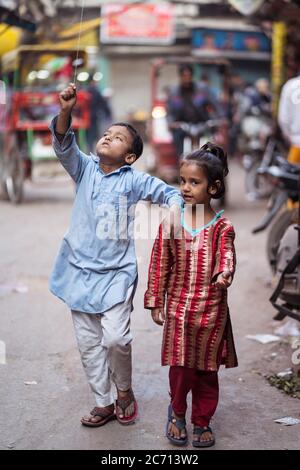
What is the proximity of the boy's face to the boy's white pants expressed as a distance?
636 mm

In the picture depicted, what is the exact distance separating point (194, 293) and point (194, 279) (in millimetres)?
62

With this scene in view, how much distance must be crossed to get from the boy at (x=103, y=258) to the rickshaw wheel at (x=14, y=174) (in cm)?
705

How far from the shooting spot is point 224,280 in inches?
133

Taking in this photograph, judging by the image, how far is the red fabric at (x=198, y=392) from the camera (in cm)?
360

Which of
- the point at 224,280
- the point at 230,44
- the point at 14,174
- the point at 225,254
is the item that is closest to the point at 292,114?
the point at 225,254

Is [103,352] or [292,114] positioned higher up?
[292,114]

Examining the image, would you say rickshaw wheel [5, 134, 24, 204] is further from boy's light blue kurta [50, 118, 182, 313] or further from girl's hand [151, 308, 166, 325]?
girl's hand [151, 308, 166, 325]

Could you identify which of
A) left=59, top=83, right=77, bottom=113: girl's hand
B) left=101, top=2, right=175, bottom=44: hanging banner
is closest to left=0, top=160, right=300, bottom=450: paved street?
left=59, top=83, right=77, bottom=113: girl's hand

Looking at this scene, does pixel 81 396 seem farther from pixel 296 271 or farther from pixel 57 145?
pixel 296 271

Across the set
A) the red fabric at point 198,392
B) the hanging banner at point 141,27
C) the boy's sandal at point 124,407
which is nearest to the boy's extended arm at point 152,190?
the red fabric at point 198,392

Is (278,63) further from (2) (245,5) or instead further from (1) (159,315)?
(1) (159,315)

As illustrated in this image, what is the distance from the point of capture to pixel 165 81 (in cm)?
2688
